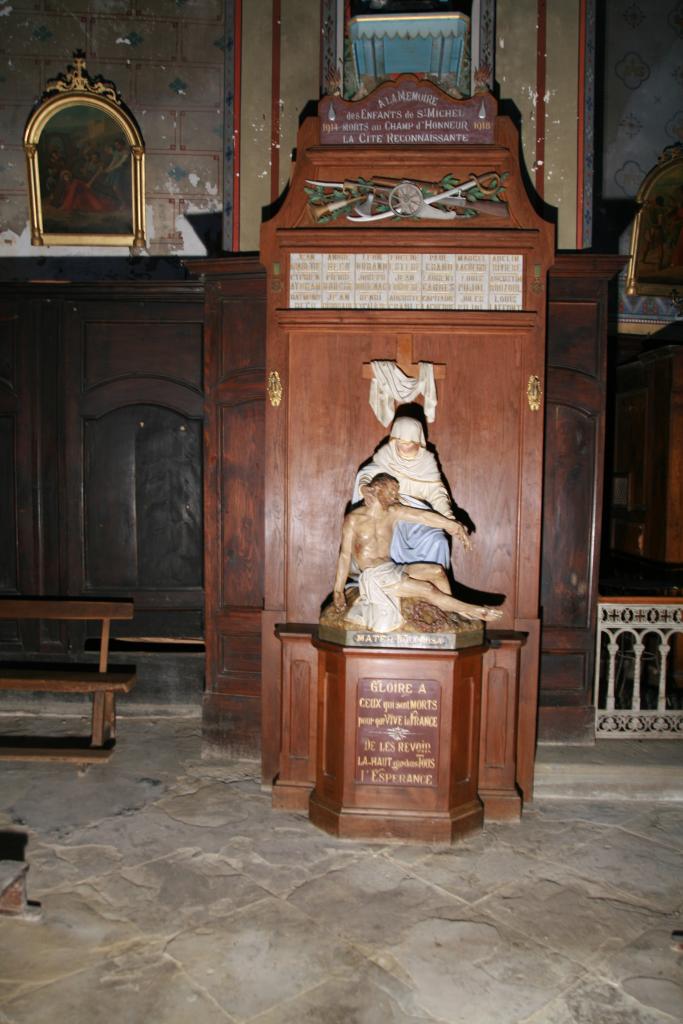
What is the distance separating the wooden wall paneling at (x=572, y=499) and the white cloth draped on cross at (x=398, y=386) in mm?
992

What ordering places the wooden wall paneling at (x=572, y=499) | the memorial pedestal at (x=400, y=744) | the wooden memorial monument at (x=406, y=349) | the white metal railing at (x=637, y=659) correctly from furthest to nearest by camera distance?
the wooden wall paneling at (x=572, y=499), the white metal railing at (x=637, y=659), the wooden memorial monument at (x=406, y=349), the memorial pedestal at (x=400, y=744)

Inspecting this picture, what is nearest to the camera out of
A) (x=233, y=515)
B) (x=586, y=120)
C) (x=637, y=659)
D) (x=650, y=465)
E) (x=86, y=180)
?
(x=637, y=659)

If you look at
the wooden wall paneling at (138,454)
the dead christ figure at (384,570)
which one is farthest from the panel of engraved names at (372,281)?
the wooden wall paneling at (138,454)

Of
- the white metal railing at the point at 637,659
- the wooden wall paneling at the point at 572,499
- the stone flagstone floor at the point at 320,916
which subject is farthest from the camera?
the wooden wall paneling at the point at 572,499

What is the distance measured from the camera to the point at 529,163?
5699 mm

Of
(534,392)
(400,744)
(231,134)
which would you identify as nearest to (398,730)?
(400,744)

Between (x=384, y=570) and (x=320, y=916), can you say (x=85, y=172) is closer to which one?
(x=384, y=570)

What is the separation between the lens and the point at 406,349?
4582mm

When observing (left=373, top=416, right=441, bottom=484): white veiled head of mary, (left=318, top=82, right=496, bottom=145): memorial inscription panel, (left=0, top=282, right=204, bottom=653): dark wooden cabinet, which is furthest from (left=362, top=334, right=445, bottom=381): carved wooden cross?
(left=0, top=282, right=204, bottom=653): dark wooden cabinet

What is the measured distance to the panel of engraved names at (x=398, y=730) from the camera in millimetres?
3967

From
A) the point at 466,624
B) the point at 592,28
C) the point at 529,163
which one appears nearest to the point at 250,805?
the point at 466,624

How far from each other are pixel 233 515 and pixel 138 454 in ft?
4.89

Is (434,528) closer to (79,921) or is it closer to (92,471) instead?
(79,921)

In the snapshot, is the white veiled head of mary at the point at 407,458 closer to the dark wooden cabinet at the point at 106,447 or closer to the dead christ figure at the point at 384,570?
the dead christ figure at the point at 384,570
